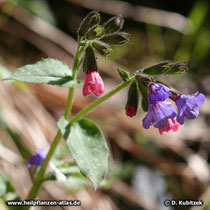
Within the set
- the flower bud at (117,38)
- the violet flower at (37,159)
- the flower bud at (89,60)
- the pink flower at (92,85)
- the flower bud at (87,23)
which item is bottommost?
the violet flower at (37,159)

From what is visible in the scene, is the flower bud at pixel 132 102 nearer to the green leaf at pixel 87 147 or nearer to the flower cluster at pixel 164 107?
the flower cluster at pixel 164 107

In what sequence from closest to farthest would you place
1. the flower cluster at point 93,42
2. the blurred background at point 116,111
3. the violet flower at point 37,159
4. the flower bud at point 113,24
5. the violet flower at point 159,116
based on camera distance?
the violet flower at point 159,116
the flower cluster at point 93,42
the flower bud at point 113,24
the violet flower at point 37,159
the blurred background at point 116,111

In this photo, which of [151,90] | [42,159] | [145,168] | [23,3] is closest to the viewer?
[151,90]

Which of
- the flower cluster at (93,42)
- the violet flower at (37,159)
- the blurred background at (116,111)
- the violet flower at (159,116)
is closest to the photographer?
the violet flower at (159,116)

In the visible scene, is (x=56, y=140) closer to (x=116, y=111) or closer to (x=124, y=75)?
(x=124, y=75)

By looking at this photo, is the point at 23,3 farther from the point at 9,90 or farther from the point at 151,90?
the point at 151,90

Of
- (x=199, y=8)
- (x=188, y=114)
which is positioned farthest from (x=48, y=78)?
(x=199, y=8)

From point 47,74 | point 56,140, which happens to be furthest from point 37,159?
point 47,74

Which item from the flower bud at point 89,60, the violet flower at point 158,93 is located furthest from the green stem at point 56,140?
the violet flower at point 158,93
